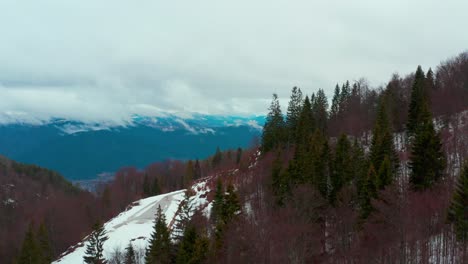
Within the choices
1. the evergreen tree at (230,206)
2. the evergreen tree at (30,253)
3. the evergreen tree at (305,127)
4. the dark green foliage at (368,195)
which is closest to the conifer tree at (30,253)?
the evergreen tree at (30,253)

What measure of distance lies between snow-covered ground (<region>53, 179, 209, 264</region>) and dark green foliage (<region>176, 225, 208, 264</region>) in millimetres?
22991

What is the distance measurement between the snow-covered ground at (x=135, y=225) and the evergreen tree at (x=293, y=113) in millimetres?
22835

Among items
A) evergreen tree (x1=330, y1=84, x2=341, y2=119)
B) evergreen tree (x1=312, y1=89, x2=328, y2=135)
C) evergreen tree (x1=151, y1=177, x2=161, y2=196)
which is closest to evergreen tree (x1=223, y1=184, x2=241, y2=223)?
evergreen tree (x1=312, y1=89, x2=328, y2=135)

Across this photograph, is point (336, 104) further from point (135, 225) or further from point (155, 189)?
point (155, 189)

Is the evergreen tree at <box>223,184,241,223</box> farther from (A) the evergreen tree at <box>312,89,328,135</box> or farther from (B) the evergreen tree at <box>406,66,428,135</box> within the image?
(A) the evergreen tree at <box>312,89,328,135</box>

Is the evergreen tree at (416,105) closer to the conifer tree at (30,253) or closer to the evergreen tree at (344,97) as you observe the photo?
the evergreen tree at (344,97)

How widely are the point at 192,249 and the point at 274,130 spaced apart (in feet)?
153

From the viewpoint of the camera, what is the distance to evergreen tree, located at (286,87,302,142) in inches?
3221

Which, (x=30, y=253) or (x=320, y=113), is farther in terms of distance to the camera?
(x=320, y=113)

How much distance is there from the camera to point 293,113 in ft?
290

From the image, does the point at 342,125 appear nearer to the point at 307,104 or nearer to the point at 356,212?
the point at 307,104

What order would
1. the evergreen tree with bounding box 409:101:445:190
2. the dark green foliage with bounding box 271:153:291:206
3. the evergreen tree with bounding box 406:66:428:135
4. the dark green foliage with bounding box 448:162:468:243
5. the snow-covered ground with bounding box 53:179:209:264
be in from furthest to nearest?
the snow-covered ground with bounding box 53:179:209:264 → the evergreen tree with bounding box 406:66:428:135 → the dark green foliage with bounding box 271:153:291:206 → the evergreen tree with bounding box 409:101:445:190 → the dark green foliage with bounding box 448:162:468:243

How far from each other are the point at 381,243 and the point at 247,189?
3645 centimetres

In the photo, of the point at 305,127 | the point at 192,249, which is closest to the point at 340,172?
the point at 305,127
